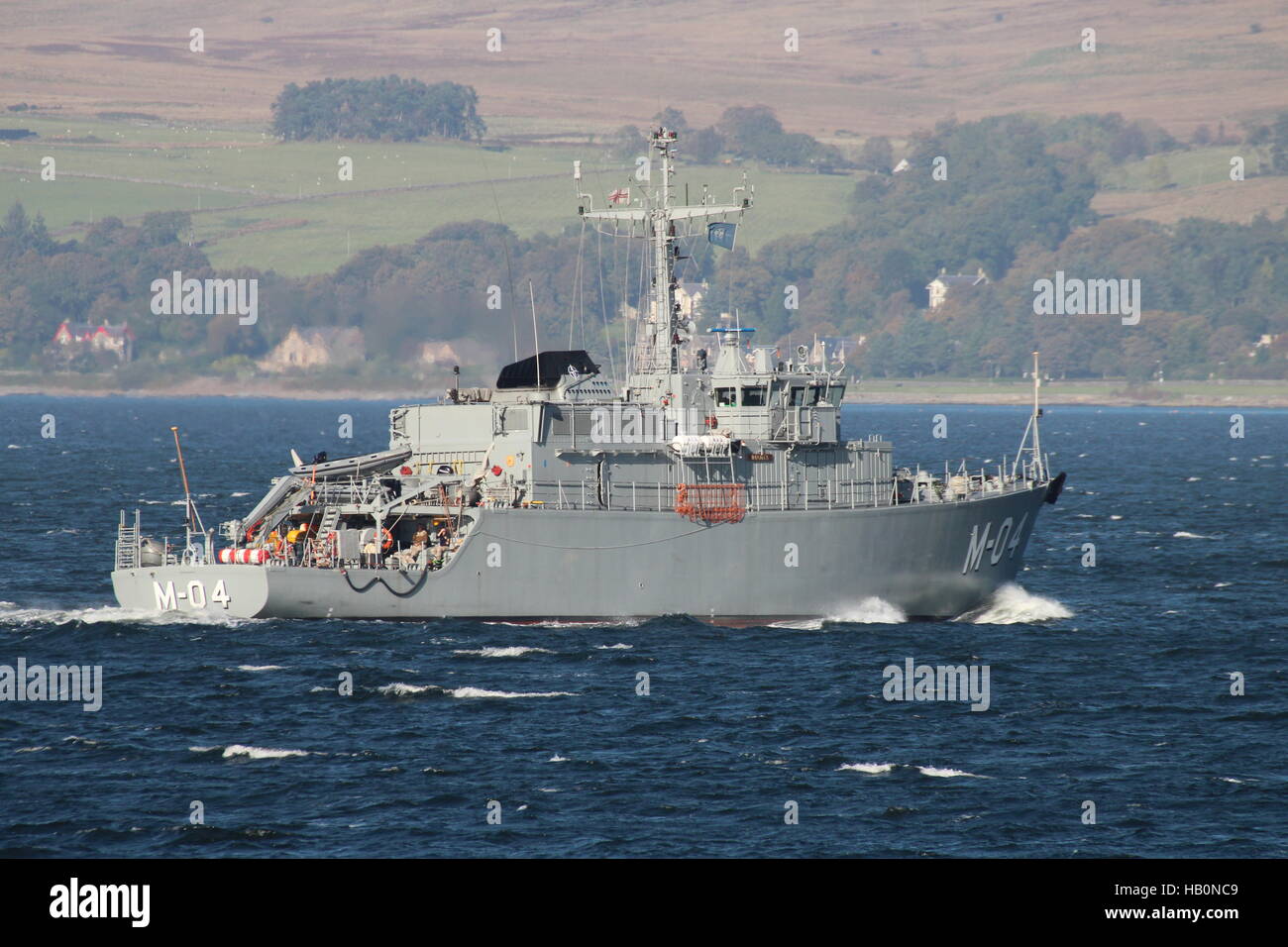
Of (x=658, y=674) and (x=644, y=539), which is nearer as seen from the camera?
(x=658, y=674)

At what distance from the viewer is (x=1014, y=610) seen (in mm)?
45875

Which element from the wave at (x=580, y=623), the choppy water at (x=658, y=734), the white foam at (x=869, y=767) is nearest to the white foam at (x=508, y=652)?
the choppy water at (x=658, y=734)

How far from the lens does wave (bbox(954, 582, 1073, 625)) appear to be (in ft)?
147

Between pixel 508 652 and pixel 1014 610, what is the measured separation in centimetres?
1477

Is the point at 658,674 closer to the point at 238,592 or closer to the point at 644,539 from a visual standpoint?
the point at 644,539

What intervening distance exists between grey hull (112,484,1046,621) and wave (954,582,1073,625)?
365cm

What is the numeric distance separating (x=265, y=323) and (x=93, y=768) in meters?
155

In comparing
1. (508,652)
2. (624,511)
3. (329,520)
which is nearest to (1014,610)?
(624,511)

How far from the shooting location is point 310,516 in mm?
42969

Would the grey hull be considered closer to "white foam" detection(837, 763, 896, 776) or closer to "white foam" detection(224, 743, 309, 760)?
"white foam" detection(224, 743, 309, 760)

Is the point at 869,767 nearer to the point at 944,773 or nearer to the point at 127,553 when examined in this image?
the point at 944,773
